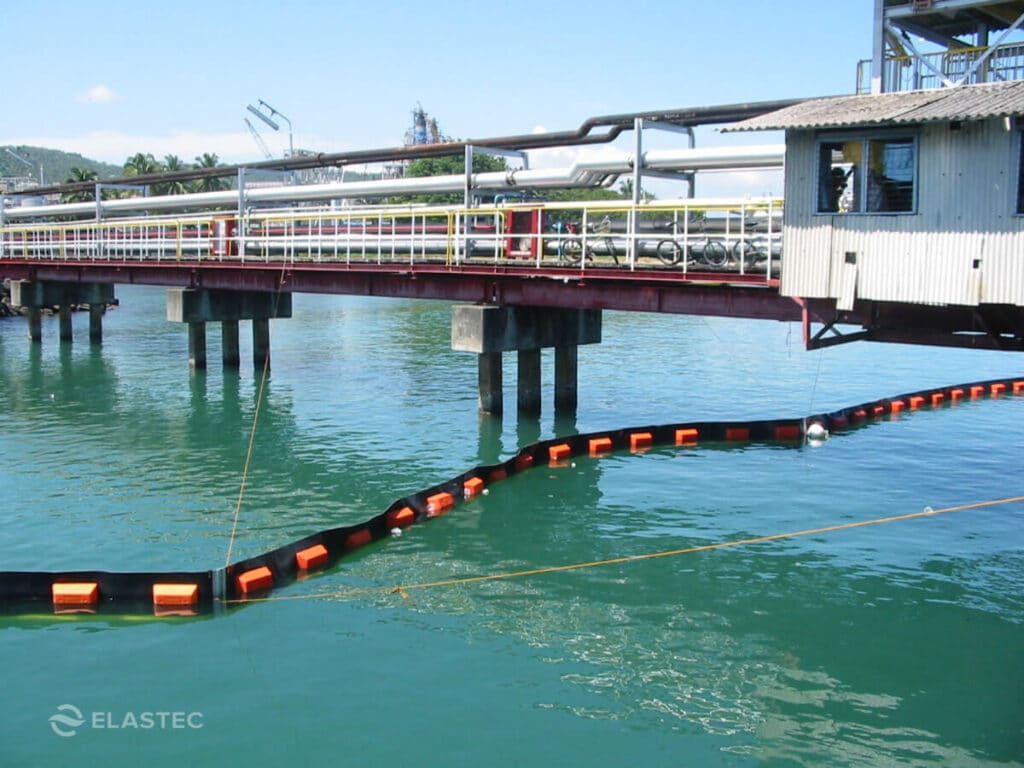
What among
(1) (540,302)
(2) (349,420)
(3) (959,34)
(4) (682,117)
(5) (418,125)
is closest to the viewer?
(3) (959,34)

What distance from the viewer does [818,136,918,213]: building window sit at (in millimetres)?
16859

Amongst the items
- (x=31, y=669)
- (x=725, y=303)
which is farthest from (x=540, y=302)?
(x=31, y=669)

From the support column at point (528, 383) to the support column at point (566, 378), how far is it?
40.4 inches

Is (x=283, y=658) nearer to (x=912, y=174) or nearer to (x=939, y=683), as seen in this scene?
(x=939, y=683)

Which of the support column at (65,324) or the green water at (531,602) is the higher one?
the support column at (65,324)

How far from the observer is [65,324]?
52062 mm

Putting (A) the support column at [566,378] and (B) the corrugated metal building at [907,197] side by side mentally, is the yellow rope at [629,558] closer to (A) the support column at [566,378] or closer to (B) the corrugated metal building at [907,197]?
(B) the corrugated metal building at [907,197]

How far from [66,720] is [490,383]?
1898 cm

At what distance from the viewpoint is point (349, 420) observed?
3131 cm

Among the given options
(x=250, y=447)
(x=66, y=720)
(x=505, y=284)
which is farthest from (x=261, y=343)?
(x=66, y=720)

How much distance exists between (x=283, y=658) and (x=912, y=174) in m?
13.0

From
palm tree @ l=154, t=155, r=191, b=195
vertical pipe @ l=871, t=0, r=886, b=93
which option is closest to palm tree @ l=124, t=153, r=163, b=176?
palm tree @ l=154, t=155, r=191, b=195

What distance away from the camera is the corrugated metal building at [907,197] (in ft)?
51.8

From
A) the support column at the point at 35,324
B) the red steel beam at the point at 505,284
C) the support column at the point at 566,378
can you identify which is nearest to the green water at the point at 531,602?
the support column at the point at 566,378
